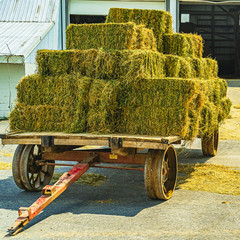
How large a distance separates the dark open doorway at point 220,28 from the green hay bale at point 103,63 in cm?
2731

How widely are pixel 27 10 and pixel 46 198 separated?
17727 millimetres

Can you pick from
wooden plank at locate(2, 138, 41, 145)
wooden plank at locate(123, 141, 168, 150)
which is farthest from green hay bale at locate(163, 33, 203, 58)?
wooden plank at locate(2, 138, 41, 145)

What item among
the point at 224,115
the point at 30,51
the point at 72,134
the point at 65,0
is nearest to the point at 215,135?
the point at 224,115

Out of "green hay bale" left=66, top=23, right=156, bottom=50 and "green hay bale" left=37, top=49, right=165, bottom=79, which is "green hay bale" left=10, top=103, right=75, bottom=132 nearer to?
"green hay bale" left=37, top=49, right=165, bottom=79

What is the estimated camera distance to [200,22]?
115 ft

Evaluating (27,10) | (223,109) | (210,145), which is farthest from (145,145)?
(27,10)

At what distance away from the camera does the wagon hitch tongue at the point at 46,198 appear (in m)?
5.29

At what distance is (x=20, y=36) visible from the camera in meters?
19.4

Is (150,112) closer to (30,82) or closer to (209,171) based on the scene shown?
(30,82)

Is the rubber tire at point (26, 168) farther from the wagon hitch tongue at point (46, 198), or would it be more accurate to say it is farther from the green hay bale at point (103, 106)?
the green hay bale at point (103, 106)

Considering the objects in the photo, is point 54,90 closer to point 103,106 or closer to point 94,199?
point 103,106

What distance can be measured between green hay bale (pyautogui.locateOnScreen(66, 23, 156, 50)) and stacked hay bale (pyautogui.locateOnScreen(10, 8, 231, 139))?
0.02 metres

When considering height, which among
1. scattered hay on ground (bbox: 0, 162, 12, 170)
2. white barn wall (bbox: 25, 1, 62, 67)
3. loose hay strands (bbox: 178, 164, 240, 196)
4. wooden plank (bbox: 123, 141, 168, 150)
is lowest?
loose hay strands (bbox: 178, 164, 240, 196)

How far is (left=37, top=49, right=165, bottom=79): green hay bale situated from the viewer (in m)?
7.05
